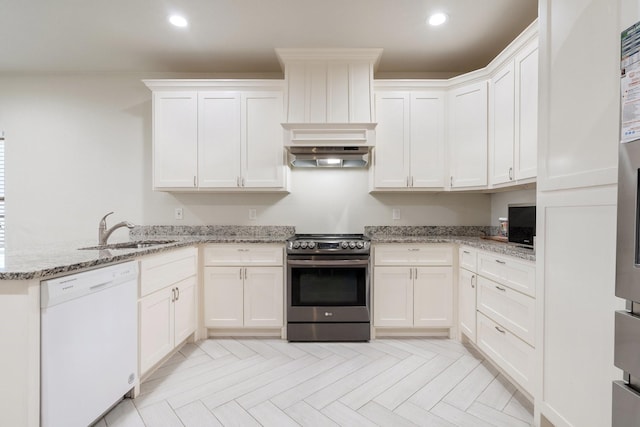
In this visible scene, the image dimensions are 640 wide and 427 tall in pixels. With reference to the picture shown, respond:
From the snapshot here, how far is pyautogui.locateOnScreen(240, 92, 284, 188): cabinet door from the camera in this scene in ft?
9.18

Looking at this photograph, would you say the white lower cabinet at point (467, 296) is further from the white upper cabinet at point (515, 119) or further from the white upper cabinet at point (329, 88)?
the white upper cabinet at point (329, 88)

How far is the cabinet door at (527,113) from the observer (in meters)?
1.97

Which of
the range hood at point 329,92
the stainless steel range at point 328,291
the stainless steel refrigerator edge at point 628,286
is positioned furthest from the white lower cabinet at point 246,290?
the stainless steel refrigerator edge at point 628,286

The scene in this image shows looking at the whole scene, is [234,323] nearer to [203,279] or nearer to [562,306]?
[203,279]

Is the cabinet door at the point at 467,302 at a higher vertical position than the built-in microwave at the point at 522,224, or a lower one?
lower

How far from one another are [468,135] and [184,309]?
2941mm

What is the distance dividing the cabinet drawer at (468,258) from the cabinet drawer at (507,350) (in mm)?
370

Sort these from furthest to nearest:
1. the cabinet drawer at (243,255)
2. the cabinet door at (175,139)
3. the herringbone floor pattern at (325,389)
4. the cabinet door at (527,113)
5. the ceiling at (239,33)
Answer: the cabinet door at (175,139), the cabinet drawer at (243,255), the ceiling at (239,33), the cabinet door at (527,113), the herringbone floor pattern at (325,389)

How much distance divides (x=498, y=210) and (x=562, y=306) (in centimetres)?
195

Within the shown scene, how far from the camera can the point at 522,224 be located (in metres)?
2.16

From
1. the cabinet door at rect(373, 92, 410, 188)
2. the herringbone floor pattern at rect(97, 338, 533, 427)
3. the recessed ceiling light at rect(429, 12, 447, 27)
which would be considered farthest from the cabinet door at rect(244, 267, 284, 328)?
A: the recessed ceiling light at rect(429, 12, 447, 27)

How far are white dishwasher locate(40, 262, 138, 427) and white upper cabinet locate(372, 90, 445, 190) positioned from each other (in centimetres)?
228

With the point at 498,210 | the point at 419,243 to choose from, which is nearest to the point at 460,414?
the point at 419,243

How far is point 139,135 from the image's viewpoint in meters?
3.19
